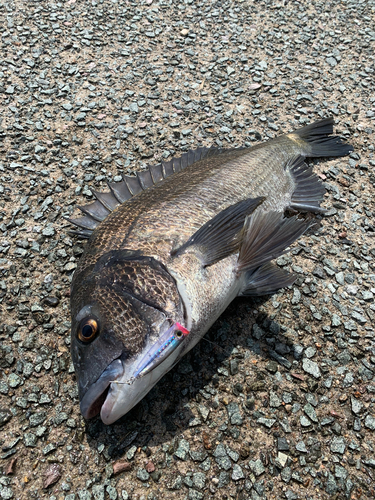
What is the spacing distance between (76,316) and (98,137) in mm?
3223

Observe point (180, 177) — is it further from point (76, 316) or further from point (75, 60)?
point (75, 60)

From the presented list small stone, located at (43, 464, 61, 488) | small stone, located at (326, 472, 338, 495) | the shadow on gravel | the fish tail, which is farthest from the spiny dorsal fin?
small stone, located at (43, 464, 61, 488)

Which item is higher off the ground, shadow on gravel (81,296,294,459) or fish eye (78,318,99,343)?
fish eye (78,318,99,343)

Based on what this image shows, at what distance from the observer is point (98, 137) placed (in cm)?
495

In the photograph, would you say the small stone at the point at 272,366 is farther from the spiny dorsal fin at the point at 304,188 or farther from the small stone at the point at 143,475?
the spiny dorsal fin at the point at 304,188

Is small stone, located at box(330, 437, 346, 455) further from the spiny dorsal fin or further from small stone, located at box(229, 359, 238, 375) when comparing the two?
the spiny dorsal fin

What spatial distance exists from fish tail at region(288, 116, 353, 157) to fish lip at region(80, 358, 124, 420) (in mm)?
3739

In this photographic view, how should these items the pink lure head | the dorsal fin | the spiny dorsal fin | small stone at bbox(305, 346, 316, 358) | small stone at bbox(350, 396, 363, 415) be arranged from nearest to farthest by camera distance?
the pink lure head → small stone at bbox(350, 396, 363, 415) → small stone at bbox(305, 346, 316, 358) → the dorsal fin → the spiny dorsal fin

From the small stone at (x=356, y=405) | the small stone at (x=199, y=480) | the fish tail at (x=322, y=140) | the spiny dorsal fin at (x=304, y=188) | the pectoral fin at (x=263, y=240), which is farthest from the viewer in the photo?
the fish tail at (x=322, y=140)

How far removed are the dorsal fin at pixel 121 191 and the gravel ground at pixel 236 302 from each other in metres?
0.49

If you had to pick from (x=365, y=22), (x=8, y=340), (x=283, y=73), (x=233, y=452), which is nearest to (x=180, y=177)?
(x=8, y=340)

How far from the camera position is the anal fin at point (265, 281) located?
3.26 meters

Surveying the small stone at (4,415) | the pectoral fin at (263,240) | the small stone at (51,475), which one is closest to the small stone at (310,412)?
the pectoral fin at (263,240)

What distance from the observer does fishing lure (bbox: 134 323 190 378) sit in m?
2.24
